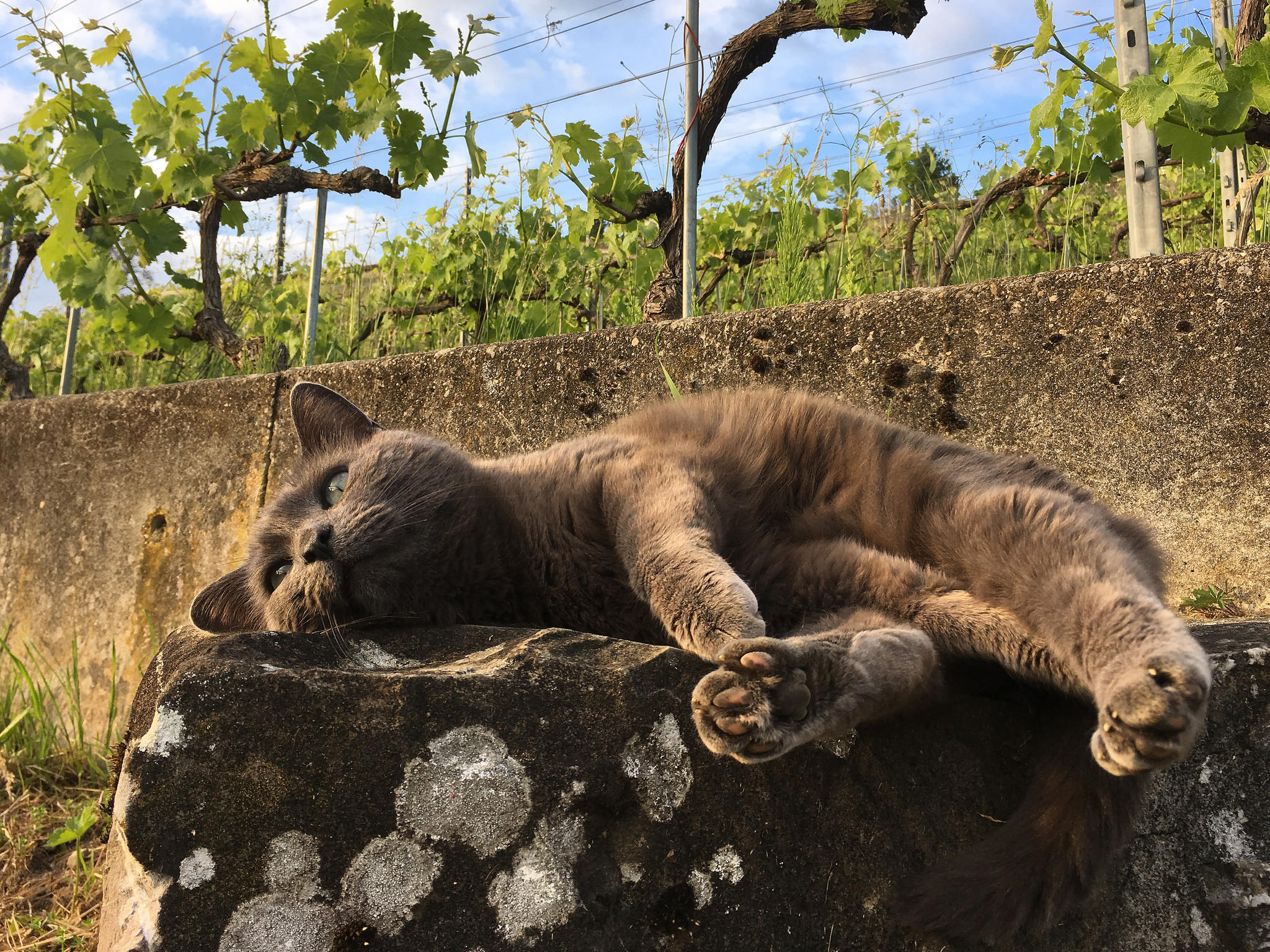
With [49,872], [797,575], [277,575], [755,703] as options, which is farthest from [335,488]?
[49,872]

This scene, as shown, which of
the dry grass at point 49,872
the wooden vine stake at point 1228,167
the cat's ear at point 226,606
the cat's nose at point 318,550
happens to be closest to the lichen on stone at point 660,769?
the cat's nose at point 318,550

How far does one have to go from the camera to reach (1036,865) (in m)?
1.03

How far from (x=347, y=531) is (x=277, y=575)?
0.29 meters

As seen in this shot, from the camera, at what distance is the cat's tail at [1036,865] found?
1.02 m

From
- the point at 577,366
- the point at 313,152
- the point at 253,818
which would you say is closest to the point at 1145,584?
the point at 253,818

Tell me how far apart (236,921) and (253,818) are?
0.35 ft

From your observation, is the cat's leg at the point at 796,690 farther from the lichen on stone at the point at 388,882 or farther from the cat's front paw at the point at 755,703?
the lichen on stone at the point at 388,882

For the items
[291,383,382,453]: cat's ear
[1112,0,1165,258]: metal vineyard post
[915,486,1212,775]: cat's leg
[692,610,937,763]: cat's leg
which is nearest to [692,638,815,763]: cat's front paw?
[692,610,937,763]: cat's leg

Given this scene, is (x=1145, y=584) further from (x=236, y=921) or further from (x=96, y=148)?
(x=96, y=148)

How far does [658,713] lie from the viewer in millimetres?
1151

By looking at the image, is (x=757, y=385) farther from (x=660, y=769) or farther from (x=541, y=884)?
(x=541, y=884)

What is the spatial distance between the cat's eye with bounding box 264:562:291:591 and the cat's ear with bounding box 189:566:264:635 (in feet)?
0.19

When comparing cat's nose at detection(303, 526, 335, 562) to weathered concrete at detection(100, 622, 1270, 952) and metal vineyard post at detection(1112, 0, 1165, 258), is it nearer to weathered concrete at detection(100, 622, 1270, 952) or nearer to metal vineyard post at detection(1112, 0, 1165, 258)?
weathered concrete at detection(100, 622, 1270, 952)

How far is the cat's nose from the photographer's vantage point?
155 cm
